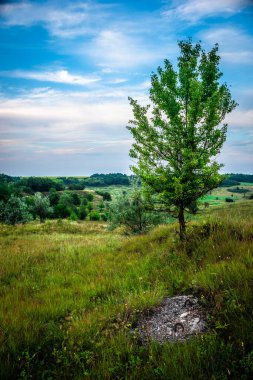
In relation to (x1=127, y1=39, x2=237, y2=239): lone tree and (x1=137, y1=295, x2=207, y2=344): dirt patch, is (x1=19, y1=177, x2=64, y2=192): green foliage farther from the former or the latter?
(x1=137, y1=295, x2=207, y2=344): dirt patch

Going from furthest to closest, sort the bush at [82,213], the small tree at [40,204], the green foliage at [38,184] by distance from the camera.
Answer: the green foliage at [38,184] → the bush at [82,213] → the small tree at [40,204]

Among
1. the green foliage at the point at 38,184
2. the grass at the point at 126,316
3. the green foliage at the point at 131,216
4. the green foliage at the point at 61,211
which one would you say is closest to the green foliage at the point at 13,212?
the green foliage at the point at 131,216

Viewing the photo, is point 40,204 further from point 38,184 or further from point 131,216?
point 38,184

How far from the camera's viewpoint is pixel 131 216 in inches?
800

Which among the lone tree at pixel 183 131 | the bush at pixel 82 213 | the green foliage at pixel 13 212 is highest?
the lone tree at pixel 183 131

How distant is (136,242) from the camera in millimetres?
10758

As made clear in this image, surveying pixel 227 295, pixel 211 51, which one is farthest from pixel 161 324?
pixel 211 51

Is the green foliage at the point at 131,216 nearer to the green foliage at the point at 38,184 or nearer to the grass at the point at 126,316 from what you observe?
the grass at the point at 126,316

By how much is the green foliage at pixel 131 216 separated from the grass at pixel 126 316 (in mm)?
12026

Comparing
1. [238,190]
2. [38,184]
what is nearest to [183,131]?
[238,190]

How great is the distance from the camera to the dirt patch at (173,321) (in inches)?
142

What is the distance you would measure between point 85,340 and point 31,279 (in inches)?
168

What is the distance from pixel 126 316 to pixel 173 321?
32.8 inches

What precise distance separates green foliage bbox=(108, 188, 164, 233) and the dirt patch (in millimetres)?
15131
